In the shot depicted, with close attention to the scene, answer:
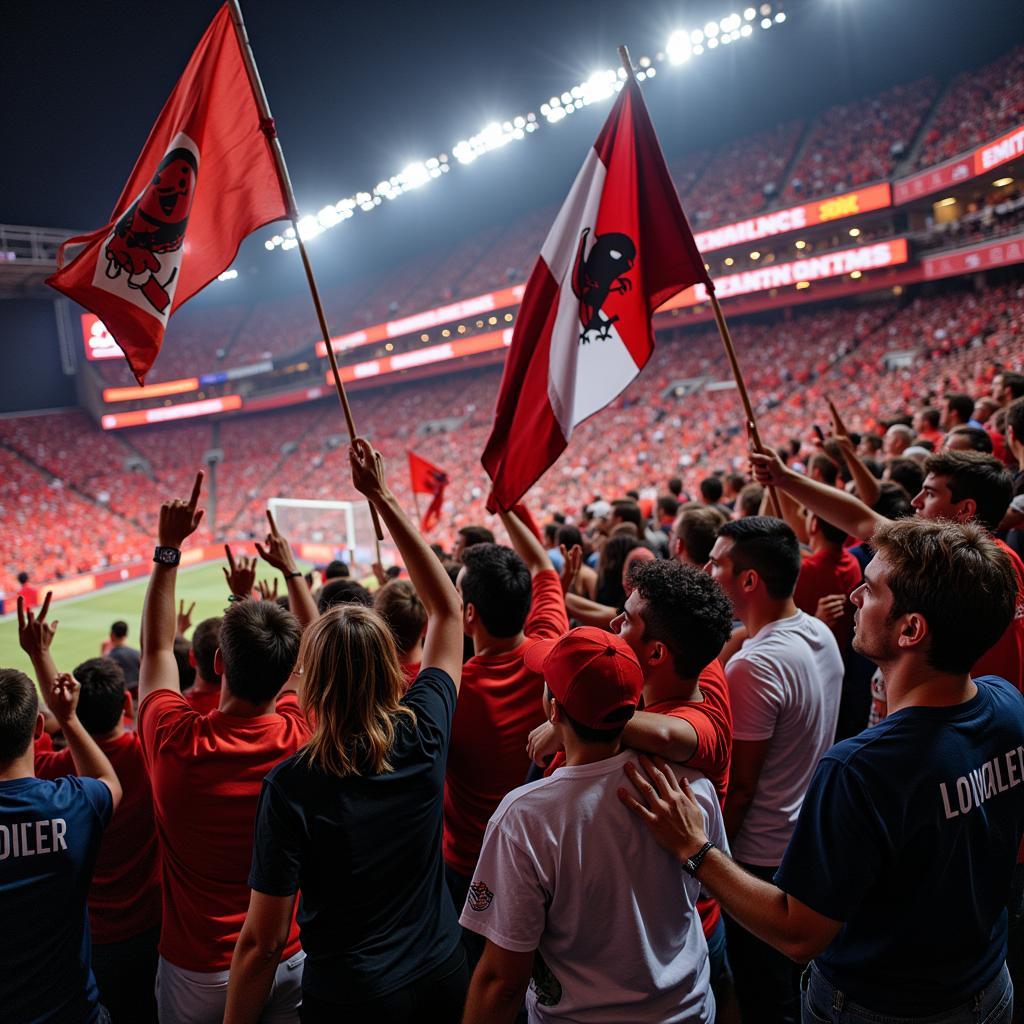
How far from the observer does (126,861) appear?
3.19 meters

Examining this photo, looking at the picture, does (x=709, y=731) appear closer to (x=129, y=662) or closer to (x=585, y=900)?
(x=585, y=900)

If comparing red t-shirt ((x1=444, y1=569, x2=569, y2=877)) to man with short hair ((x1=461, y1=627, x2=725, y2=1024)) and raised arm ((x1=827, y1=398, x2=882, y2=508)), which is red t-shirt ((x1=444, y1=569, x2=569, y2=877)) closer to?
man with short hair ((x1=461, y1=627, x2=725, y2=1024))

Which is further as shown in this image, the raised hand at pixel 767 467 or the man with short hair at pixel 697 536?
the man with short hair at pixel 697 536

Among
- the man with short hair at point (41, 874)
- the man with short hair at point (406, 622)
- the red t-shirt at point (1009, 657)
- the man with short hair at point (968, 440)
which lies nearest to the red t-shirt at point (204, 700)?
the man with short hair at point (41, 874)

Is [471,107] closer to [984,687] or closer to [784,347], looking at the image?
[784,347]

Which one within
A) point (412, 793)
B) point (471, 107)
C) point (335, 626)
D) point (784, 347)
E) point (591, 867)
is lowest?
point (591, 867)

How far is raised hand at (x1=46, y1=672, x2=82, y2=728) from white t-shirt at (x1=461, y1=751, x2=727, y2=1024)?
1.97 metres

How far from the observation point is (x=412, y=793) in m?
2.25

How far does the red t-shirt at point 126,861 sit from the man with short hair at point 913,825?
2362 millimetres

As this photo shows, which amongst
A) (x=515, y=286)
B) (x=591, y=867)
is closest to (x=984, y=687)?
(x=591, y=867)

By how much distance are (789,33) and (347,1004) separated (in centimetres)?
3633

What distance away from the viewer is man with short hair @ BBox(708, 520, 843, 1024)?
9.56 feet

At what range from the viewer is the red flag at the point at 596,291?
4.10 meters

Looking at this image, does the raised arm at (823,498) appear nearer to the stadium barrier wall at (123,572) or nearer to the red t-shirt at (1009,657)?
the red t-shirt at (1009,657)
